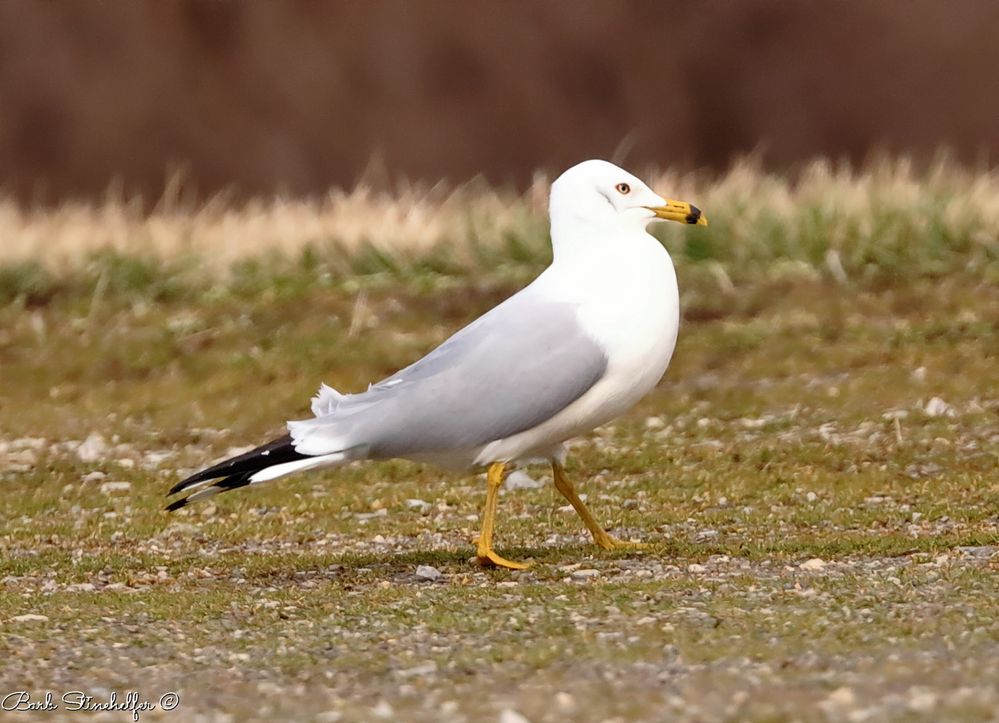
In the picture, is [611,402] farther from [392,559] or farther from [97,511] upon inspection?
[97,511]

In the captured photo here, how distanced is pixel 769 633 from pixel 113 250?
11.6 m

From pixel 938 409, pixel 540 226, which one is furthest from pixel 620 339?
pixel 540 226

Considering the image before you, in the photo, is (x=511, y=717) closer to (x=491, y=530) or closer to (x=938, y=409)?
(x=491, y=530)

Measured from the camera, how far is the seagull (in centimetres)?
759

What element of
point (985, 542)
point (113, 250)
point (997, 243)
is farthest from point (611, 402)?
point (113, 250)

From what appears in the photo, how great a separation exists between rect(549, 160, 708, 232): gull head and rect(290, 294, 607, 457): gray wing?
48 cm

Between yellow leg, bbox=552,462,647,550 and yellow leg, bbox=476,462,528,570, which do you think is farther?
yellow leg, bbox=552,462,647,550

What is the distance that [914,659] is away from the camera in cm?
568

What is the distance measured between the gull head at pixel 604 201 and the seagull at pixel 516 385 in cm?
9

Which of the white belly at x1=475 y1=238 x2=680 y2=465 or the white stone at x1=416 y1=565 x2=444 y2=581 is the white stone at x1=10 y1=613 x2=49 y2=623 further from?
the white belly at x1=475 y1=238 x2=680 y2=465

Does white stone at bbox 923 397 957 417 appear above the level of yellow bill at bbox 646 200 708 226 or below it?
below

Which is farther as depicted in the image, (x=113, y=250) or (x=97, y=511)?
(x=113, y=250)

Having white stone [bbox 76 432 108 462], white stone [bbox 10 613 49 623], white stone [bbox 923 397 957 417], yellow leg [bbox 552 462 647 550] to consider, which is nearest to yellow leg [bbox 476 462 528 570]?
yellow leg [bbox 552 462 647 550]

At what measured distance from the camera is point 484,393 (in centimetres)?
767
